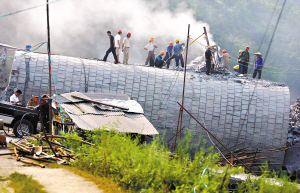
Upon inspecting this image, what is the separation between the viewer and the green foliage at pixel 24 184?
5.97 metres

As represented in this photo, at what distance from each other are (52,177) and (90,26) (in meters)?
25.6

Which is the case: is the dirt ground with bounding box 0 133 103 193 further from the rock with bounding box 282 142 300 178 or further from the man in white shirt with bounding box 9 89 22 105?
the rock with bounding box 282 142 300 178

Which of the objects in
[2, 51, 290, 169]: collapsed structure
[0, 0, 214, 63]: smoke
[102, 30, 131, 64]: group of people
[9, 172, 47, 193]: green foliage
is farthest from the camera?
[0, 0, 214, 63]: smoke

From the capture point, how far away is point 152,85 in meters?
15.2

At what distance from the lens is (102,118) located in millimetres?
10148

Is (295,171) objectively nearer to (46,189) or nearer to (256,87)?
(256,87)

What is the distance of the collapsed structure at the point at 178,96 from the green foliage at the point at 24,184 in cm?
829

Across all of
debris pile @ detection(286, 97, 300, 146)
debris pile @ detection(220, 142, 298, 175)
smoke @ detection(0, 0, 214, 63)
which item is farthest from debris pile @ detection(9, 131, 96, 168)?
smoke @ detection(0, 0, 214, 63)

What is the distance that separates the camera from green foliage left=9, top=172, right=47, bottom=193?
5.97 metres

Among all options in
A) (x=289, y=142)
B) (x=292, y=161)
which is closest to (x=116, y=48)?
(x=289, y=142)

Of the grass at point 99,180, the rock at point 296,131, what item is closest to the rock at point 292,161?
the rock at point 296,131

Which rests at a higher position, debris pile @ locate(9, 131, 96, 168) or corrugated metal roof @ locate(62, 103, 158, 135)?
corrugated metal roof @ locate(62, 103, 158, 135)

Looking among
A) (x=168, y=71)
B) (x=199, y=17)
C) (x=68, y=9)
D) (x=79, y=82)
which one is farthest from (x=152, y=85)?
(x=199, y=17)

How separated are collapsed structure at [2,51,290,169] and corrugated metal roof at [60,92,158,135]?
3.84 m
